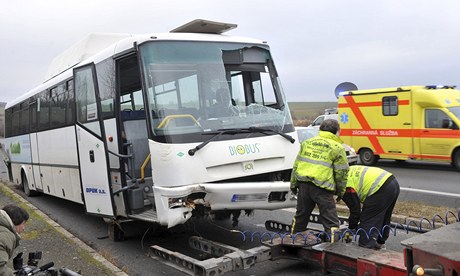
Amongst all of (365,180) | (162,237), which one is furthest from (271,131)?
(162,237)

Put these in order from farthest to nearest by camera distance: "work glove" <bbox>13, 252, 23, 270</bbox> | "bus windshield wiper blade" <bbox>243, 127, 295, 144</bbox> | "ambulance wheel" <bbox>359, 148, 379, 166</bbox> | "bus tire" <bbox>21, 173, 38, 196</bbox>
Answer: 1. "ambulance wheel" <bbox>359, 148, 379, 166</bbox>
2. "bus tire" <bbox>21, 173, 38, 196</bbox>
3. "bus windshield wiper blade" <bbox>243, 127, 295, 144</bbox>
4. "work glove" <bbox>13, 252, 23, 270</bbox>

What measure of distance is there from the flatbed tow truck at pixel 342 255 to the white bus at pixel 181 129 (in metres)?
0.63

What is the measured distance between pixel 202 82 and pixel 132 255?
2.78 meters

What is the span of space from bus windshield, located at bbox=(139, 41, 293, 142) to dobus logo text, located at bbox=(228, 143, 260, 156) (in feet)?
1.04

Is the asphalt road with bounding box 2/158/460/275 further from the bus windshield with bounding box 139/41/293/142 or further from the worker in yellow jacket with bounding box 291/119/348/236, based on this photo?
the bus windshield with bounding box 139/41/293/142

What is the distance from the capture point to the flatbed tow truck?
304 cm

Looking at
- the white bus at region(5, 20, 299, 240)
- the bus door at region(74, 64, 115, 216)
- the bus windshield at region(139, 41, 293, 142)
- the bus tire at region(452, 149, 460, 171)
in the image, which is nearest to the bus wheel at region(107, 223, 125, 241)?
the white bus at region(5, 20, 299, 240)

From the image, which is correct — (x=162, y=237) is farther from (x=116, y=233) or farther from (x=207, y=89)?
(x=207, y=89)

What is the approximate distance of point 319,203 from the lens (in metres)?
5.30

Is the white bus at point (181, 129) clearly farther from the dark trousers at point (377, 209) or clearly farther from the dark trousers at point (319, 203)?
the dark trousers at point (377, 209)

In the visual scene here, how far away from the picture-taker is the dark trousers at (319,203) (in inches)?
208

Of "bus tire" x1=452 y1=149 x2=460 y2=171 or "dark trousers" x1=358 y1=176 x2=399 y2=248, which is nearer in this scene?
"dark trousers" x1=358 y1=176 x2=399 y2=248

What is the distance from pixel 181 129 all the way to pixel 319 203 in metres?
1.93

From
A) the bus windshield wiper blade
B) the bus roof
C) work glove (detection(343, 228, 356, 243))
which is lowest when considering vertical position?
work glove (detection(343, 228, 356, 243))
